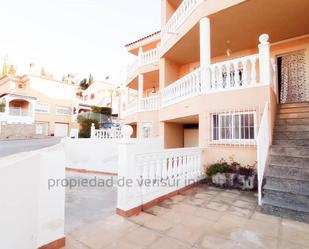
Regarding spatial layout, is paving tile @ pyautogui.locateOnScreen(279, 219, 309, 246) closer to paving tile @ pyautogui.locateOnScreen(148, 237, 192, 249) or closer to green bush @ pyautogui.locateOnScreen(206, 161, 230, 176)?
paving tile @ pyautogui.locateOnScreen(148, 237, 192, 249)

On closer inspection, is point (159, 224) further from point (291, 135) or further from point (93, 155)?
point (93, 155)

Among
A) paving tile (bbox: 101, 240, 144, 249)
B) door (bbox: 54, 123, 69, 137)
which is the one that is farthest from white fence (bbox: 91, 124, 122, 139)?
door (bbox: 54, 123, 69, 137)

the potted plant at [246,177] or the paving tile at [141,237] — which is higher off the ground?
the potted plant at [246,177]

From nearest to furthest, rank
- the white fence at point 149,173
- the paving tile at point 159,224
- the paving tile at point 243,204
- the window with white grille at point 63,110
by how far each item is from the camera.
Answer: the paving tile at point 159,224 → the white fence at point 149,173 → the paving tile at point 243,204 → the window with white grille at point 63,110

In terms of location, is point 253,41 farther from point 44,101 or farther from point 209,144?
point 44,101

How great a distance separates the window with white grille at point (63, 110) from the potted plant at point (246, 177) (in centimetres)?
3108

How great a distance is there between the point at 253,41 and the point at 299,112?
438 centimetres

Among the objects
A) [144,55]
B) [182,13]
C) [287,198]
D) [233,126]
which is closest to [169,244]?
[287,198]

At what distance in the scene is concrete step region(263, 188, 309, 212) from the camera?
3967 millimetres

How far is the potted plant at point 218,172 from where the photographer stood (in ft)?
20.3

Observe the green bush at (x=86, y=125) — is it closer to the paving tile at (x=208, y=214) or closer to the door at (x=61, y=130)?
the door at (x=61, y=130)

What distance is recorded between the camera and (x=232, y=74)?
7312 millimetres

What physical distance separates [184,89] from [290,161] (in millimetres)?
4876

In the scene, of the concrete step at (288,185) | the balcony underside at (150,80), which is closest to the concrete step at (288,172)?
the concrete step at (288,185)
